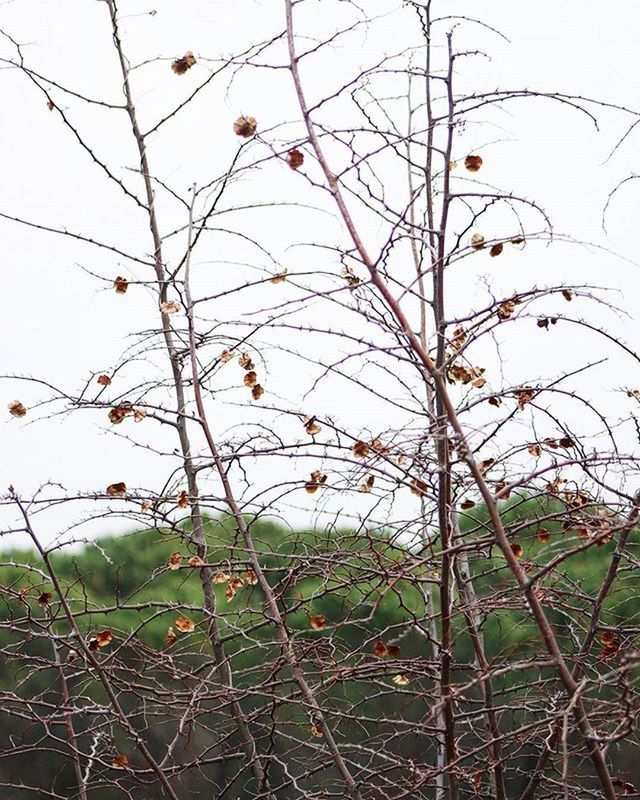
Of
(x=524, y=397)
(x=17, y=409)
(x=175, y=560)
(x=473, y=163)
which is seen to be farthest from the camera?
(x=17, y=409)

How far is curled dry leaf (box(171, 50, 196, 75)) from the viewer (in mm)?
2412

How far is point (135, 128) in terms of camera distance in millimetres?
2801

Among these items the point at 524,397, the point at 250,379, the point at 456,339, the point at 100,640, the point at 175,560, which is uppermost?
the point at 250,379

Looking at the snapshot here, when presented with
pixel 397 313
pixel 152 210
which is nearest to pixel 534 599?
pixel 397 313

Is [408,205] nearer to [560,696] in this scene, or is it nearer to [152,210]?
[560,696]

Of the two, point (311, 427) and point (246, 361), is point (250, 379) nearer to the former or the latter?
point (246, 361)

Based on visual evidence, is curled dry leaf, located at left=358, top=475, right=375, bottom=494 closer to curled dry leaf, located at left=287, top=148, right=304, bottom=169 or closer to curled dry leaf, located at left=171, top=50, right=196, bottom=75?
curled dry leaf, located at left=287, top=148, right=304, bottom=169

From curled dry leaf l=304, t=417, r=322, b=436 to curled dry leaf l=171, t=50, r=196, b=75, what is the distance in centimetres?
84

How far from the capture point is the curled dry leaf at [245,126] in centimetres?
183

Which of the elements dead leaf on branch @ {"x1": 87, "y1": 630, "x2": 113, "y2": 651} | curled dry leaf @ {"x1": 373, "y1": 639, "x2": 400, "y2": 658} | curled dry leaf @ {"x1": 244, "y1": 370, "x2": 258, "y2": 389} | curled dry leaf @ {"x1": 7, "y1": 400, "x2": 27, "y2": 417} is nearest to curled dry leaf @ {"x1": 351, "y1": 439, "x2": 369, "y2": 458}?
curled dry leaf @ {"x1": 373, "y1": 639, "x2": 400, "y2": 658}

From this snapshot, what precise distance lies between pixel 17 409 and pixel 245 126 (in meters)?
1.09

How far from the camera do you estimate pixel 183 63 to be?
7.93 feet

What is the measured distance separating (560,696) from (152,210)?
1.53 meters

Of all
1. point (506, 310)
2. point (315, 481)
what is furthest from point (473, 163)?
point (315, 481)
